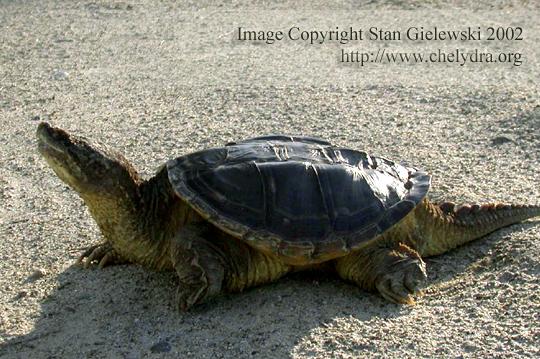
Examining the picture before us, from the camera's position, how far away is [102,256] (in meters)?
4.00

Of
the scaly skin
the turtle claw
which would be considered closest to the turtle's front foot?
the turtle claw

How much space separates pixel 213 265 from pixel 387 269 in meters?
0.73

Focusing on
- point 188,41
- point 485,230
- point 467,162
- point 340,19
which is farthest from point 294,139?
point 340,19

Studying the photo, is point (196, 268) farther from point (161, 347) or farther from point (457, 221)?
point (457, 221)

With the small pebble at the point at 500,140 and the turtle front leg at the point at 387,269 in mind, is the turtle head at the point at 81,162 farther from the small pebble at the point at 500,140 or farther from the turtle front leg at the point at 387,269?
the small pebble at the point at 500,140

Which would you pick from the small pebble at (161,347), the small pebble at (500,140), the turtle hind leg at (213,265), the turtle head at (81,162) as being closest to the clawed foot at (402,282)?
the turtle hind leg at (213,265)

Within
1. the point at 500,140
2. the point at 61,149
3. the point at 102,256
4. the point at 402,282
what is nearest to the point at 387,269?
the point at 402,282

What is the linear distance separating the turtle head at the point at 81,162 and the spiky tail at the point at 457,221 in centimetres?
136

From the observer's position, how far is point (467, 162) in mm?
5062

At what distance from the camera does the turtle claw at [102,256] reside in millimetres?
3967

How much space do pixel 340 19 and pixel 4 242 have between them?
547 centimetres

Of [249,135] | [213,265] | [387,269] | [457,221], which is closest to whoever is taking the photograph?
[213,265]

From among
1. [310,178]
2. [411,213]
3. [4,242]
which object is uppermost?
[310,178]

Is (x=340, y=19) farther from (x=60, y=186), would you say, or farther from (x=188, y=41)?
(x=60, y=186)
